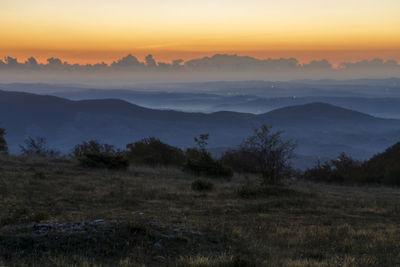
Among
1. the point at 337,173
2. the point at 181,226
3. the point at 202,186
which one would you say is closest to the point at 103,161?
the point at 202,186

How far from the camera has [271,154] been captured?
18.1 m

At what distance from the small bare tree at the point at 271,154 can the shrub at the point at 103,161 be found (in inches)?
346

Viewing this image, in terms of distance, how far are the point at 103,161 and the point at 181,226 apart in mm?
16556

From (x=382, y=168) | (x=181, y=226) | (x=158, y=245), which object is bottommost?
(x=382, y=168)

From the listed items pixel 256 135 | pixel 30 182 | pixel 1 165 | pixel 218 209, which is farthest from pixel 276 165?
pixel 1 165

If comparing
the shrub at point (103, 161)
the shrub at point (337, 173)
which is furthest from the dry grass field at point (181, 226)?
the shrub at point (337, 173)

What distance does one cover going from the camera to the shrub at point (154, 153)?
3412 centimetres

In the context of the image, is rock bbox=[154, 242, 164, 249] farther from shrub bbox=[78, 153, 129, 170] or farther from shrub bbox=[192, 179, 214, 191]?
shrub bbox=[78, 153, 129, 170]

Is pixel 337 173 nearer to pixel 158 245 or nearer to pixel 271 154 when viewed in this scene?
pixel 271 154

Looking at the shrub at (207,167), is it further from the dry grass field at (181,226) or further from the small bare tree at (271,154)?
the dry grass field at (181,226)

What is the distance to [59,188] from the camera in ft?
47.6

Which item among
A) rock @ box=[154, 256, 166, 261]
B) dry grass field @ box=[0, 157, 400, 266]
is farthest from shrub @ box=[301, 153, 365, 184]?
rock @ box=[154, 256, 166, 261]

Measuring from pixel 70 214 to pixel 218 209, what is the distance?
4.44 m

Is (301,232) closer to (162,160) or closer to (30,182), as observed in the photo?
(30,182)
